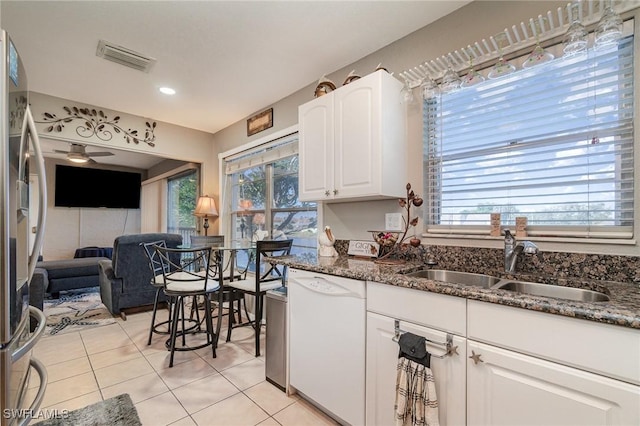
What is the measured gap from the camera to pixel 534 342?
1.01 m

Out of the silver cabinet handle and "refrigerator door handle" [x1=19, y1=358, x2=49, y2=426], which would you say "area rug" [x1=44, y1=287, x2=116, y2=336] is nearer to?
"refrigerator door handle" [x1=19, y1=358, x2=49, y2=426]

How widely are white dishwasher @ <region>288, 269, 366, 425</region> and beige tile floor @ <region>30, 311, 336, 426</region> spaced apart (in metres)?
0.20

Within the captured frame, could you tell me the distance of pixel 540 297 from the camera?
1039 mm

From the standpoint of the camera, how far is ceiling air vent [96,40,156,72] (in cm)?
234

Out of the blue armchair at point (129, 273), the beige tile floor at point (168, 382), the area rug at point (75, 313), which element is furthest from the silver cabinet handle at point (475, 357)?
the area rug at point (75, 313)

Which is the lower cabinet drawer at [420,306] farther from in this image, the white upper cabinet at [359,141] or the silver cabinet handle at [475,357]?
the white upper cabinet at [359,141]

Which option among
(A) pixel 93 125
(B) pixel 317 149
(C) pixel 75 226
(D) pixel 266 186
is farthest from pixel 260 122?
(C) pixel 75 226

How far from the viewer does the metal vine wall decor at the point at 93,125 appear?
328 cm

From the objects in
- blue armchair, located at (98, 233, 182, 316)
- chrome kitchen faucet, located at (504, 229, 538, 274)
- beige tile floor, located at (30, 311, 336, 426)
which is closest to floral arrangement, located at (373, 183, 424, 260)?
chrome kitchen faucet, located at (504, 229, 538, 274)

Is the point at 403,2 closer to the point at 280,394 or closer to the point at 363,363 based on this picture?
the point at 363,363

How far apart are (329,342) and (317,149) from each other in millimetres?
1389

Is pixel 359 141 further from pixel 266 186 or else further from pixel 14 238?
pixel 266 186

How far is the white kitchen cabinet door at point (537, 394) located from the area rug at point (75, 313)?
3.79 m

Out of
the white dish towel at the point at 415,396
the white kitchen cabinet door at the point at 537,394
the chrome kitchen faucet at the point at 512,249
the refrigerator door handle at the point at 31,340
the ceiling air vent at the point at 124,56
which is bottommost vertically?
the white dish towel at the point at 415,396
